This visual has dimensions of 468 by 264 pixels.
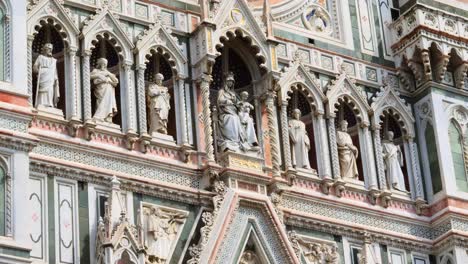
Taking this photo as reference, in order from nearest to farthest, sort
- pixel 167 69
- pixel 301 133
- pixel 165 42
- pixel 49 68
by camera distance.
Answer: pixel 49 68 → pixel 165 42 → pixel 167 69 → pixel 301 133

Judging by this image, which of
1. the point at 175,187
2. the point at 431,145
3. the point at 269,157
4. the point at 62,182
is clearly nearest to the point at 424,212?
the point at 431,145

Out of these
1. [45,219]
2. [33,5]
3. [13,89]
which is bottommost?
[45,219]

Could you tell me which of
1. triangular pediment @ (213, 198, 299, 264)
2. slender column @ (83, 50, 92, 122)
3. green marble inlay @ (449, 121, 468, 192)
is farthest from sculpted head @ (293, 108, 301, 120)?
slender column @ (83, 50, 92, 122)

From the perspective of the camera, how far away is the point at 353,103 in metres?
22.8

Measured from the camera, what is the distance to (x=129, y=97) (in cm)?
2067

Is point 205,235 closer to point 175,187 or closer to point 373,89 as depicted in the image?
point 175,187

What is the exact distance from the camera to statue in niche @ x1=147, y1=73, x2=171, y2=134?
20.8m

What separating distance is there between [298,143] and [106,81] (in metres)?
2.94

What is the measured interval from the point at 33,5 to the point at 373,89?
531 centimetres

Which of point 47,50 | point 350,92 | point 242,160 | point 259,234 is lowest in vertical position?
point 259,234

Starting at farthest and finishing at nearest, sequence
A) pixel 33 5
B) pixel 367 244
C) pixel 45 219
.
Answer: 1. pixel 367 244
2. pixel 33 5
3. pixel 45 219

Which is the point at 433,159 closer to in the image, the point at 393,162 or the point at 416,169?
the point at 416,169

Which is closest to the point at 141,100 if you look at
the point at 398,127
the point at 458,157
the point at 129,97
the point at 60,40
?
the point at 129,97

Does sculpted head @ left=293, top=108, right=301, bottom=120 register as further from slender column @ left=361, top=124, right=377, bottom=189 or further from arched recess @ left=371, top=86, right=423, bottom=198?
arched recess @ left=371, top=86, right=423, bottom=198
